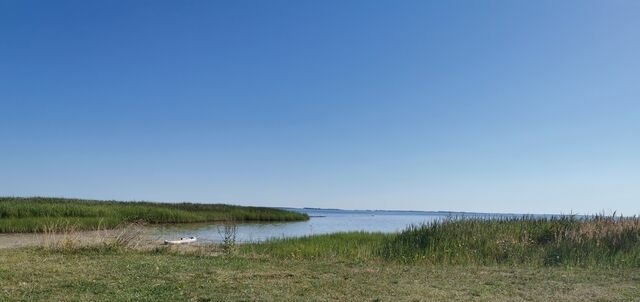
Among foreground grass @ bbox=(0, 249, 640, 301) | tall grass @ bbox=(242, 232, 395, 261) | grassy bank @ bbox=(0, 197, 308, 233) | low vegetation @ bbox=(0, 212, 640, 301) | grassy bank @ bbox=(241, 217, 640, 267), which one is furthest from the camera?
grassy bank @ bbox=(0, 197, 308, 233)

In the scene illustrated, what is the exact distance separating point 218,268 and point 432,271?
3.57 meters

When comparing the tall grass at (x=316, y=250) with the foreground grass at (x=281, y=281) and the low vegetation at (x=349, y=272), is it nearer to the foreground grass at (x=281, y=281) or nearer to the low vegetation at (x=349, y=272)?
the low vegetation at (x=349, y=272)

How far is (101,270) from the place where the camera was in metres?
8.55

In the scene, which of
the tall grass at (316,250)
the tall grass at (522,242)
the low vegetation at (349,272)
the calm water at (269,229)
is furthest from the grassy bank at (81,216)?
the tall grass at (522,242)

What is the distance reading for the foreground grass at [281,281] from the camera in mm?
6695

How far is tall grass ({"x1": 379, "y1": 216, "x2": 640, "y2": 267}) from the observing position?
11.9 m

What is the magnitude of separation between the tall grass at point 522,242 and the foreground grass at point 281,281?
70.5 inches

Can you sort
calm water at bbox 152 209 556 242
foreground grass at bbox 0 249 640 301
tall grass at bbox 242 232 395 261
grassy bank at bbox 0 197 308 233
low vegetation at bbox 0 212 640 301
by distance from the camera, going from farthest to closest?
grassy bank at bbox 0 197 308 233
calm water at bbox 152 209 556 242
tall grass at bbox 242 232 395 261
low vegetation at bbox 0 212 640 301
foreground grass at bbox 0 249 640 301

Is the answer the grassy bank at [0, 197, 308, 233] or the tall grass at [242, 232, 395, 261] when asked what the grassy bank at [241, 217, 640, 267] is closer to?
the tall grass at [242, 232, 395, 261]

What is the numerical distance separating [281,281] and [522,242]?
8742mm

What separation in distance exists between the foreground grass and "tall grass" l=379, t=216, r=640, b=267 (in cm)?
179

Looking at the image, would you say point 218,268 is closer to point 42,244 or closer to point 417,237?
point 42,244

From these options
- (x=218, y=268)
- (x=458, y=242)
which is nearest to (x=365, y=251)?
(x=458, y=242)

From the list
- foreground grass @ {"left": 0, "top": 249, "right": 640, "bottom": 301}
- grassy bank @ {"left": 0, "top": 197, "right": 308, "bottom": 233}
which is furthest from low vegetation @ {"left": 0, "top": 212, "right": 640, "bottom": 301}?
grassy bank @ {"left": 0, "top": 197, "right": 308, "bottom": 233}
